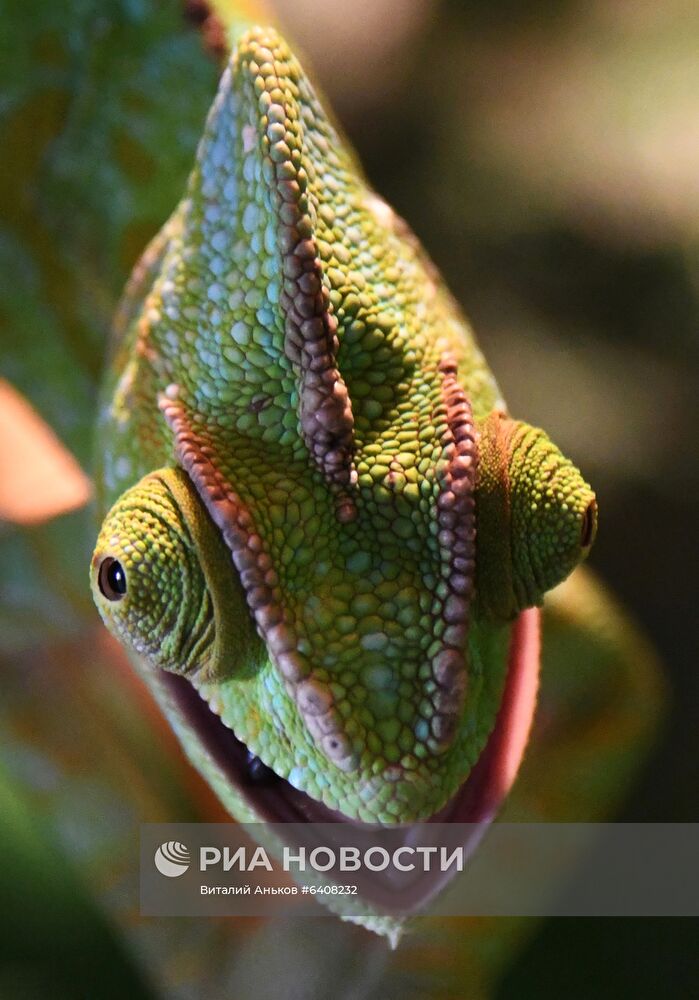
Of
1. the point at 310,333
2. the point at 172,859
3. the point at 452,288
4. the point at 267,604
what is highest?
the point at 310,333

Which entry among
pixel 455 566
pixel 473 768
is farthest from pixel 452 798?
pixel 455 566

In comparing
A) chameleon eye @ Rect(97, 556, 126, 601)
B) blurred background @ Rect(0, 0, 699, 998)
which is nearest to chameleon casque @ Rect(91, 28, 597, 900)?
chameleon eye @ Rect(97, 556, 126, 601)

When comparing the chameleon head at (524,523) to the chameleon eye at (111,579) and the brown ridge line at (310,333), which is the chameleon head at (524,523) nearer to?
the brown ridge line at (310,333)

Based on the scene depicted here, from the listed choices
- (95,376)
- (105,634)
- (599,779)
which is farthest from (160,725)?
(599,779)

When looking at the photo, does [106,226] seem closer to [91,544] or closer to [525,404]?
[91,544]

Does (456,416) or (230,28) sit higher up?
(230,28)

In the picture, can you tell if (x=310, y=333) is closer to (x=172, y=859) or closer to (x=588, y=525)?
(x=588, y=525)

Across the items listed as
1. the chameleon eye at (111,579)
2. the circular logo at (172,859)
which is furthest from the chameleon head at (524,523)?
the circular logo at (172,859)
